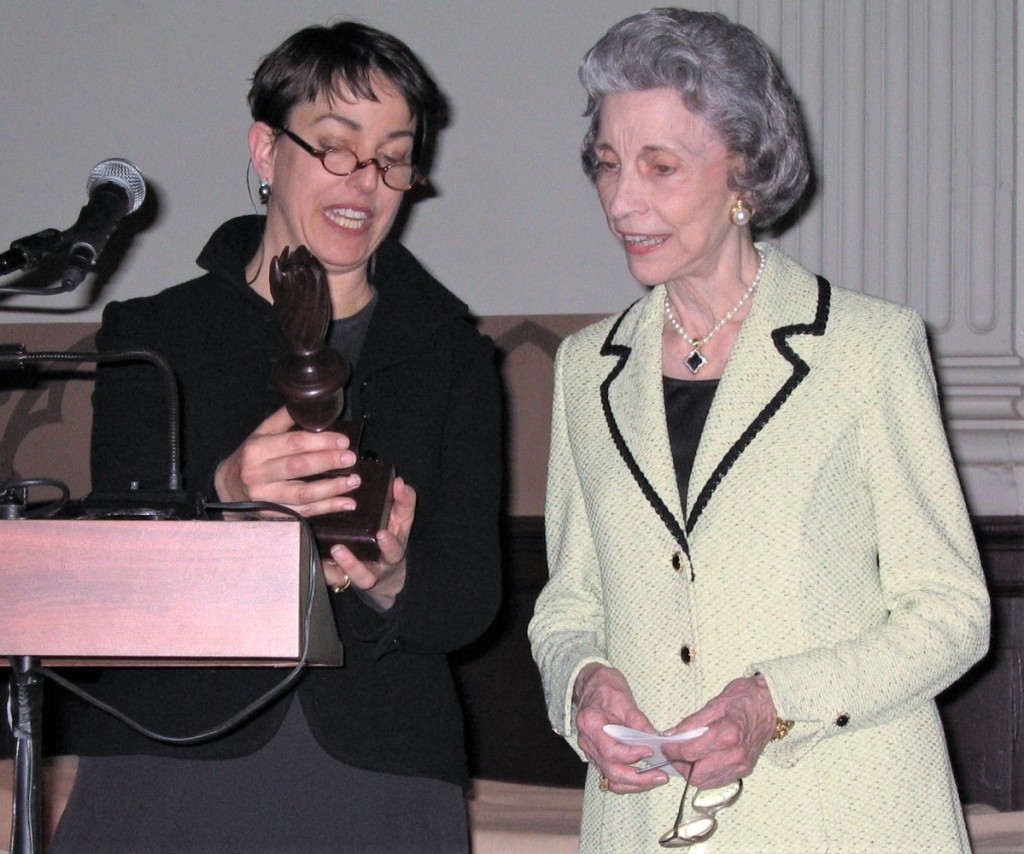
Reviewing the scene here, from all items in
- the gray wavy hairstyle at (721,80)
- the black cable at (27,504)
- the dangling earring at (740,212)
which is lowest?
the black cable at (27,504)

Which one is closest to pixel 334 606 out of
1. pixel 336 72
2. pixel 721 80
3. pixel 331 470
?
pixel 331 470

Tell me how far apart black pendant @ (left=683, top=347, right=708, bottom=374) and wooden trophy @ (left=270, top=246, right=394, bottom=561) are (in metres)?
0.55

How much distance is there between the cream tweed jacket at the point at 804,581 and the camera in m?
1.62

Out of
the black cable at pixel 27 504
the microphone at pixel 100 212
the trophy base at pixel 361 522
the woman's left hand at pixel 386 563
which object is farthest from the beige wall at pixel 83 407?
the black cable at pixel 27 504

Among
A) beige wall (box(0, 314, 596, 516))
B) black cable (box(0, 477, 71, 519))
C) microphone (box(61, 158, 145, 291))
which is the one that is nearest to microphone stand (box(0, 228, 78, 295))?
microphone (box(61, 158, 145, 291))

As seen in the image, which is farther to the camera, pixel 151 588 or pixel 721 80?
pixel 721 80

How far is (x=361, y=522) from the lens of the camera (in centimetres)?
153

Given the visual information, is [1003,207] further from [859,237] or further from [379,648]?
[379,648]

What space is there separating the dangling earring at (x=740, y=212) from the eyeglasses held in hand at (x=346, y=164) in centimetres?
46

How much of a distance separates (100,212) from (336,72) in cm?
58

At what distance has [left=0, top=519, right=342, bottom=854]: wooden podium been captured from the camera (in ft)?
3.75

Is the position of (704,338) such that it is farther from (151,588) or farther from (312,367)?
(151,588)

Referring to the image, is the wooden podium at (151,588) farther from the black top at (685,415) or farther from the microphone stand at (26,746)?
the black top at (685,415)

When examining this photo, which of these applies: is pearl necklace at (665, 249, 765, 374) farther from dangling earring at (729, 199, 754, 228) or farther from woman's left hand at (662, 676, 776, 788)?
woman's left hand at (662, 676, 776, 788)
